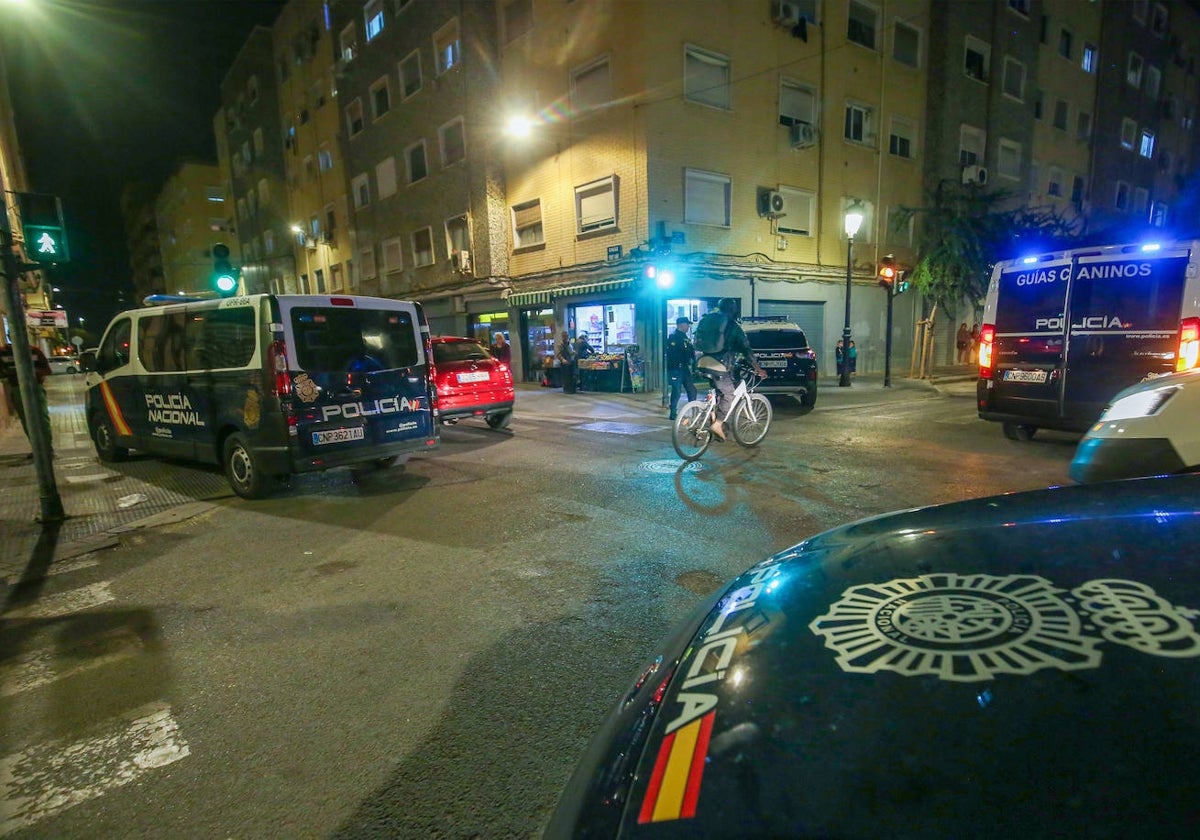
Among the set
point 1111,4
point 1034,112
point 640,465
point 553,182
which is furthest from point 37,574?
point 1111,4

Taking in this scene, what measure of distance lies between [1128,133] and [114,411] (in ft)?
135

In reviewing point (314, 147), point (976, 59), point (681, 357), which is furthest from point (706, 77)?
point (314, 147)

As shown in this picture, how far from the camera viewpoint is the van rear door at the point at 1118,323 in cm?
641

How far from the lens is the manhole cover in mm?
7000

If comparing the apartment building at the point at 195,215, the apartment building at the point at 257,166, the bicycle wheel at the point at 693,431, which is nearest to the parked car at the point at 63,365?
the apartment building at the point at 257,166

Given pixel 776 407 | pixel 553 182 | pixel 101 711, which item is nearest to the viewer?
pixel 101 711

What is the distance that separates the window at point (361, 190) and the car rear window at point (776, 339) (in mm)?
21787

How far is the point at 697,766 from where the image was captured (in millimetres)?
1129

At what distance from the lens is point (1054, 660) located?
1128 mm

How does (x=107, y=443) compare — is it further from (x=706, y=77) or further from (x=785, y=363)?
(x=706, y=77)

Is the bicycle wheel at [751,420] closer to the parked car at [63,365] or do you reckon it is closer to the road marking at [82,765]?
the road marking at [82,765]

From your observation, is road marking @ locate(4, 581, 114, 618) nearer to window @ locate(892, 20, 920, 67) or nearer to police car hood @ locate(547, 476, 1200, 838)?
police car hood @ locate(547, 476, 1200, 838)

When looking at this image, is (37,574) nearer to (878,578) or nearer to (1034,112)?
(878,578)

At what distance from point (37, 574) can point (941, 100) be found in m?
26.7
